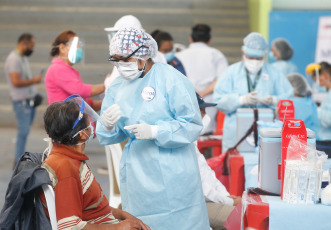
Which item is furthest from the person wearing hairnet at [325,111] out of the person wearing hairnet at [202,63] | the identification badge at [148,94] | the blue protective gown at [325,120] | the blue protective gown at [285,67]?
the identification badge at [148,94]

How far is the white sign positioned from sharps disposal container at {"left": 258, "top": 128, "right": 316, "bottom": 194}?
5189 mm

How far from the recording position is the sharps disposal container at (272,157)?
2475 millimetres

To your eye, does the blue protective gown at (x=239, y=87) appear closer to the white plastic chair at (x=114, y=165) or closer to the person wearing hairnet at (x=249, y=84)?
the person wearing hairnet at (x=249, y=84)

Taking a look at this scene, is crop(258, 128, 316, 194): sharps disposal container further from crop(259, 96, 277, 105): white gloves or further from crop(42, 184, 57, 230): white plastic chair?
crop(259, 96, 277, 105): white gloves

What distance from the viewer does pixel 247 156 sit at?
3.65 meters

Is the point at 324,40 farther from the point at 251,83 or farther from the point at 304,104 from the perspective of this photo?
the point at 251,83

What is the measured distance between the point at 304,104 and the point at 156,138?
244 cm

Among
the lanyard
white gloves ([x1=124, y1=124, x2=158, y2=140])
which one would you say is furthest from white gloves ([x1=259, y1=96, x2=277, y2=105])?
white gloves ([x1=124, y1=124, x2=158, y2=140])

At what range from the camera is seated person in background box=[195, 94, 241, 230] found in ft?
10.2

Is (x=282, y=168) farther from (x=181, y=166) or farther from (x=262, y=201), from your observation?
(x=181, y=166)

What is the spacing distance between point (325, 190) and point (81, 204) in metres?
0.96

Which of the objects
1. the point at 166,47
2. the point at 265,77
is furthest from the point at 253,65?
the point at 166,47

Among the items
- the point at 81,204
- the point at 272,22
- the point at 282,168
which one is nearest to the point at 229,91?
the point at 282,168

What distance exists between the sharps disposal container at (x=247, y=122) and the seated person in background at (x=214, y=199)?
602mm
